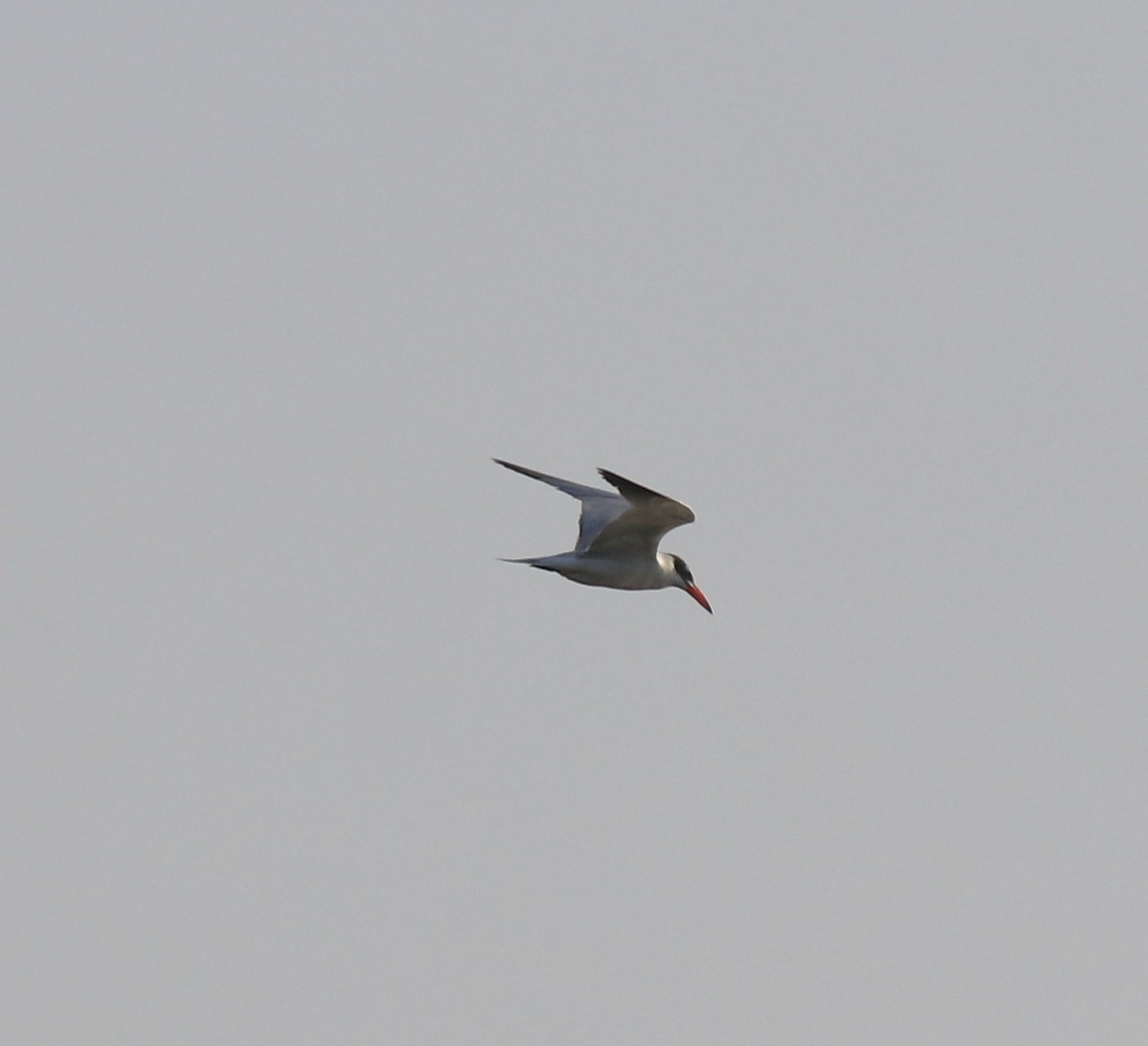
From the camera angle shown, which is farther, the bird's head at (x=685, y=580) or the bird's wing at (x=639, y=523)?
the bird's head at (x=685, y=580)

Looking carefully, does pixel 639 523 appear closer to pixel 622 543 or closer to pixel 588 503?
pixel 622 543

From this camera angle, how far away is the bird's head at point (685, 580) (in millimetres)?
33925

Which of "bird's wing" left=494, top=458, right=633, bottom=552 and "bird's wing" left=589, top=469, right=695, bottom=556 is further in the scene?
"bird's wing" left=494, top=458, right=633, bottom=552

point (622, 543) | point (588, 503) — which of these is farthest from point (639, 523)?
point (588, 503)

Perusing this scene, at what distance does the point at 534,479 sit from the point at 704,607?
2508 millimetres

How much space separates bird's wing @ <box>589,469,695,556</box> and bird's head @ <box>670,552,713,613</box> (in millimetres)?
1177

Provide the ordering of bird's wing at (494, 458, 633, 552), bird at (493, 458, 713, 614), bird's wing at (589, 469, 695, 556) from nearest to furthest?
bird's wing at (589, 469, 695, 556)
bird at (493, 458, 713, 614)
bird's wing at (494, 458, 633, 552)

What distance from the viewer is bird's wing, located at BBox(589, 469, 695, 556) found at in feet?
97.9

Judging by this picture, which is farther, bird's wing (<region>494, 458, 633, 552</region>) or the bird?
bird's wing (<region>494, 458, 633, 552</region>)

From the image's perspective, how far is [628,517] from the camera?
3142cm

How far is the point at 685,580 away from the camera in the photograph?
34.2 metres

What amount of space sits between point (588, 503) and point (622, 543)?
211 cm

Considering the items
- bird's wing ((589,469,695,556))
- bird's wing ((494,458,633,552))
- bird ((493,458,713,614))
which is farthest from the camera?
bird's wing ((494,458,633,552))

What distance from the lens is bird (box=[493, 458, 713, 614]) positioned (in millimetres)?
31016
